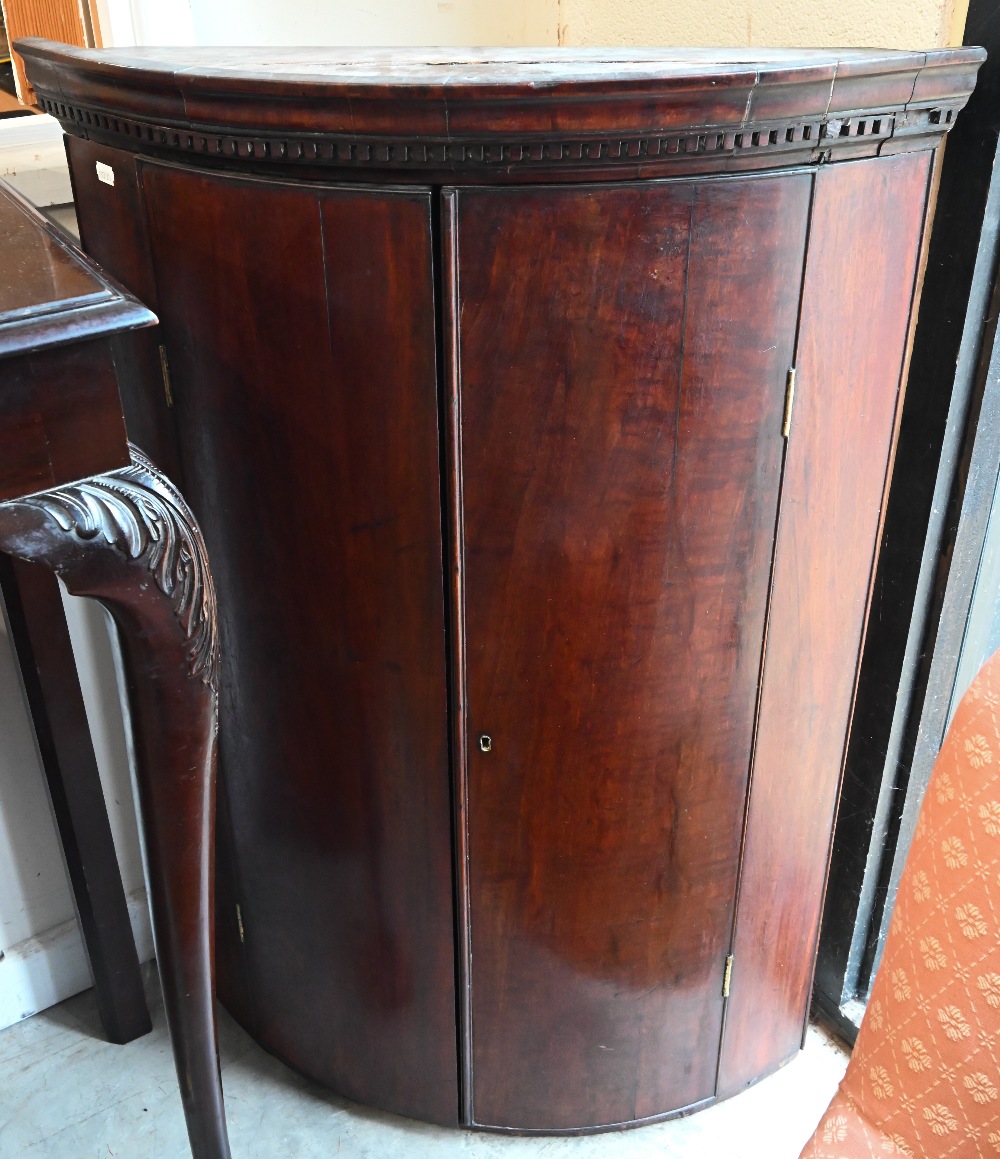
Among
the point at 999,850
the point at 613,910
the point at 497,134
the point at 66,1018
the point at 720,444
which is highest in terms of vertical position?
the point at 497,134

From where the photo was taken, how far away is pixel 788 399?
3.31 feet

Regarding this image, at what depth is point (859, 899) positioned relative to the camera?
1.46m

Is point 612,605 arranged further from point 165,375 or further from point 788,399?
point 165,375

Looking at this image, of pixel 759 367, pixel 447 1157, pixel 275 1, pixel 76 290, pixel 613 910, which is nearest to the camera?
pixel 76 290

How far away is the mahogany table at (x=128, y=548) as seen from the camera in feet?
2.23

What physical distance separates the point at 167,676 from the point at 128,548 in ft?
0.46

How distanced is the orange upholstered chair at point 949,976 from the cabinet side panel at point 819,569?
344 mm

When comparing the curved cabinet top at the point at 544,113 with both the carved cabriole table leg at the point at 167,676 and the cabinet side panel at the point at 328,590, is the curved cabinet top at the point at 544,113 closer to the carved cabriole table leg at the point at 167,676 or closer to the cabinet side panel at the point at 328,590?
the cabinet side panel at the point at 328,590

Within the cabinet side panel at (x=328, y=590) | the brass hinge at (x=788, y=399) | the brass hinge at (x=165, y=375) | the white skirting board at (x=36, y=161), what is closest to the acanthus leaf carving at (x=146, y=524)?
the cabinet side panel at (x=328, y=590)

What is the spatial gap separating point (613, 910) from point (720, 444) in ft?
1.74

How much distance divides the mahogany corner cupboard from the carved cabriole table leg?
0.75 feet

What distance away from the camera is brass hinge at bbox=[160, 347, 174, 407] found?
1.10 meters

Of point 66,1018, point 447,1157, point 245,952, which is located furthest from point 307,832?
point 66,1018

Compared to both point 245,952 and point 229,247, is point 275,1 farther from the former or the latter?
point 245,952
